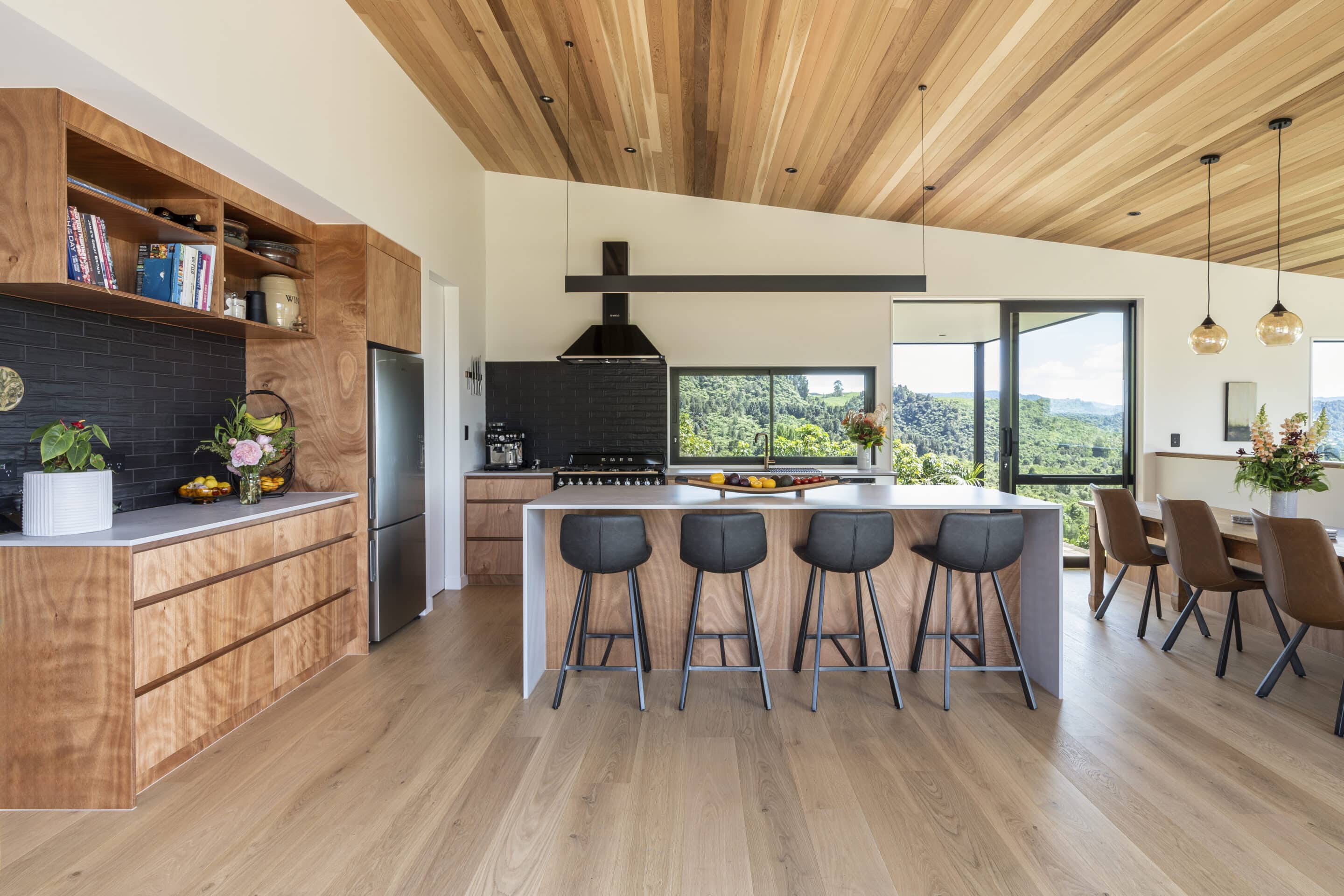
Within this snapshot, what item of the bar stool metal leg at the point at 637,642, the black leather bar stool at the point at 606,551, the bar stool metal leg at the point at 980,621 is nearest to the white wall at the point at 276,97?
the black leather bar stool at the point at 606,551

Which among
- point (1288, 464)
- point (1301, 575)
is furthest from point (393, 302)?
point (1288, 464)

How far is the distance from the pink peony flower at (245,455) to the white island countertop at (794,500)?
1286 millimetres

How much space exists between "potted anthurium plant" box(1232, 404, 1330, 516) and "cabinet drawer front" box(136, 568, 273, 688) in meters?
4.90

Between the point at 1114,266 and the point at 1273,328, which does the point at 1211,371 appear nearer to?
the point at 1114,266

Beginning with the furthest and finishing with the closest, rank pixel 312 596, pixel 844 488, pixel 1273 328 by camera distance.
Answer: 1. pixel 1273 328
2. pixel 844 488
3. pixel 312 596

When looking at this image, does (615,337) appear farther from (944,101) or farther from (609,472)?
(944,101)

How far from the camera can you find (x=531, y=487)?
207 inches

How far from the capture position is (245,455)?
303cm

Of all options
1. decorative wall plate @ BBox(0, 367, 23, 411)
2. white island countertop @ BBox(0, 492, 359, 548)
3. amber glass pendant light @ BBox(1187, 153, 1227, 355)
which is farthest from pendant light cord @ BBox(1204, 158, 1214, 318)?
decorative wall plate @ BBox(0, 367, 23, 411)

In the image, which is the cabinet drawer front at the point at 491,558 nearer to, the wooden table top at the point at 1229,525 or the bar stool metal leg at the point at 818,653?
the bar stool metal leg at the point at 818,653

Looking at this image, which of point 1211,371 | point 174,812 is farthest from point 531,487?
point 1211,371

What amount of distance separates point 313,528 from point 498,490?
80.5 inches

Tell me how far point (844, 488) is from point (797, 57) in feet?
7.41

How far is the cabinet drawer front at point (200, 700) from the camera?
225 cm
